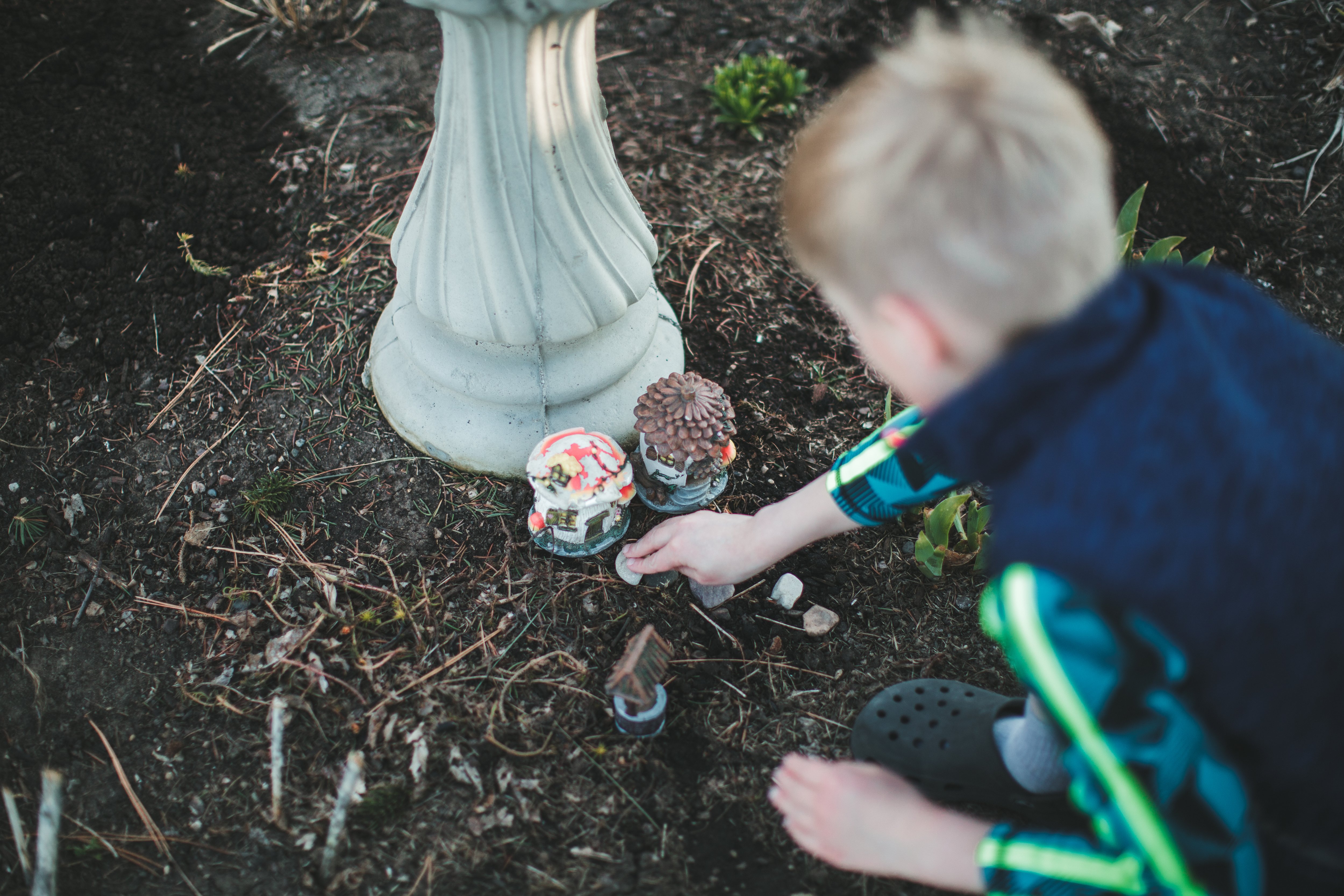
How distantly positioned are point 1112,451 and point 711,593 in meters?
1.06

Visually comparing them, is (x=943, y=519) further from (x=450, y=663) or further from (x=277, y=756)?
(x=277, y=756)

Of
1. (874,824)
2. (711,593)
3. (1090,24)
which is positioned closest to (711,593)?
(711,593)

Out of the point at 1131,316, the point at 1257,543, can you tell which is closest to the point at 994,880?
the point at 1257,543

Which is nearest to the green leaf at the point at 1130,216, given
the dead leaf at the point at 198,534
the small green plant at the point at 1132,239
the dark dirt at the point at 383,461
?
the small green plant at the point at 1132,239

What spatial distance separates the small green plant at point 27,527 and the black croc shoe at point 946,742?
1831mm

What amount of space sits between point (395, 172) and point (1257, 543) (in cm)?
242

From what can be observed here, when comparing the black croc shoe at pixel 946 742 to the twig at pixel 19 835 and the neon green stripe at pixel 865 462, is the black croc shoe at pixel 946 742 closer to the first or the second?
the neon green stripe at pixel 865 462

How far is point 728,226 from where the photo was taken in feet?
8.43

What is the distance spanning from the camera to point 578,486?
1.71 metres

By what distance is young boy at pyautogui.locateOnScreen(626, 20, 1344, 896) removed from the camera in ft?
3.06

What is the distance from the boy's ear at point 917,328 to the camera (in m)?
1.02

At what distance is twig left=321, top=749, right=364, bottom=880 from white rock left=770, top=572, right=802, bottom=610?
90 centimetres

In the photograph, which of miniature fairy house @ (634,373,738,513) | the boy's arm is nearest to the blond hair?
the boy's arm

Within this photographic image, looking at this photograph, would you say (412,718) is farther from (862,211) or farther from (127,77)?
(127,77)
